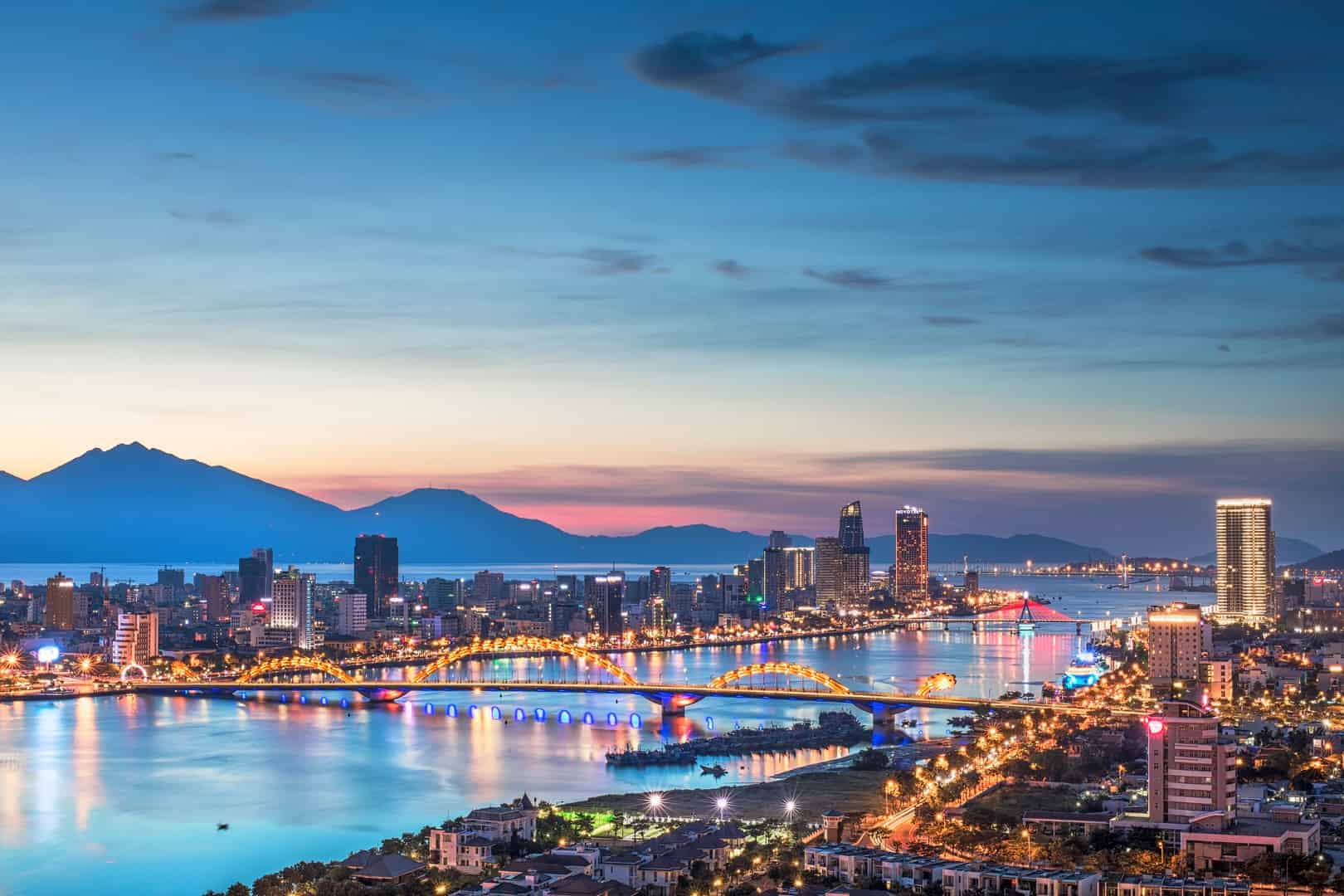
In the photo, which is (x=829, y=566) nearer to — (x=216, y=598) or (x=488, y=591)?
(x=488, y=591)

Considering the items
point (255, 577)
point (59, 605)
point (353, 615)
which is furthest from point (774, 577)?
point (59, 605)

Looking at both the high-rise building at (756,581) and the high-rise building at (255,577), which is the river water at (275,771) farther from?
the high-rise building at (756,581)

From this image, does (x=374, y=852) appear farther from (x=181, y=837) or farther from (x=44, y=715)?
(x=44, y=715)

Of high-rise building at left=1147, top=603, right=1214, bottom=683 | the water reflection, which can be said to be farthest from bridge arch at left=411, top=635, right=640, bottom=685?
high-rise building at left=1147, top=603, right=1214, bottom=683

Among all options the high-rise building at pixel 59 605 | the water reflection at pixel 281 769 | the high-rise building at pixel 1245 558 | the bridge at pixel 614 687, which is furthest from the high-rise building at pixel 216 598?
the high-rise building at pixel 1245 558

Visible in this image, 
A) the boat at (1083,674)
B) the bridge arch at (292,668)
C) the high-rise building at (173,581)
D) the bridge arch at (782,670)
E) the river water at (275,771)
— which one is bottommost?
the river water at (275,771)

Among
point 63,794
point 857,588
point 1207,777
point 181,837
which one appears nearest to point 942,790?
point 1207,777
